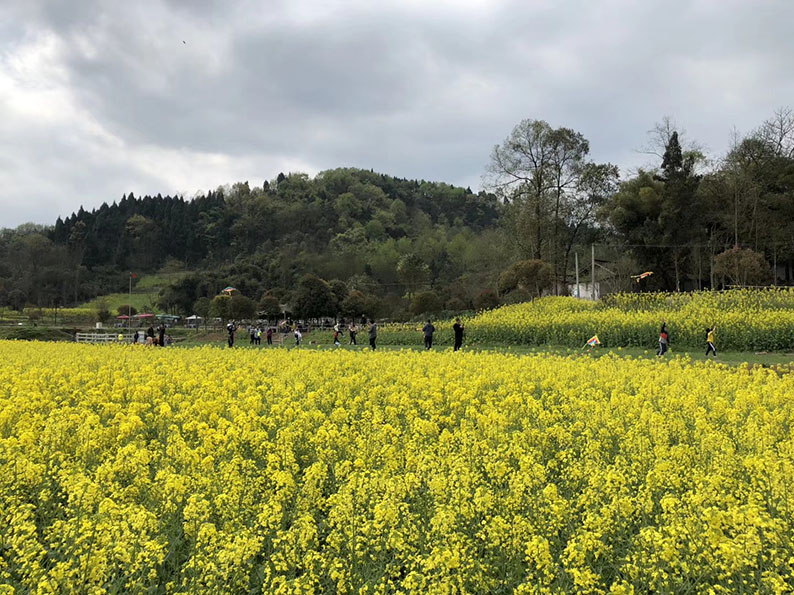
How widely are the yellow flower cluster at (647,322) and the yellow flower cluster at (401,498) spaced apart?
38.5 ft

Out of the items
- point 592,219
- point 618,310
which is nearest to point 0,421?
point 618,310

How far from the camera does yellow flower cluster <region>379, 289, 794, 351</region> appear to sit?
1753cm

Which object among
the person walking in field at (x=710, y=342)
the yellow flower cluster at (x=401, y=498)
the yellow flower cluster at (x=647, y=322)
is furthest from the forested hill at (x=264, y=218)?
the yellow flower cluster at (x=401, y=498)

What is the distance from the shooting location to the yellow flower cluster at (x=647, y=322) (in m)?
17.5

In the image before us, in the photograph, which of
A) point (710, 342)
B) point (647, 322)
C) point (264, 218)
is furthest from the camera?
point (264, 218)

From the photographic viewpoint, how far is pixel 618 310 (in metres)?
23.2

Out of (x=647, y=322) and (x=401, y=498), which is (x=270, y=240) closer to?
(x=647, y=322)

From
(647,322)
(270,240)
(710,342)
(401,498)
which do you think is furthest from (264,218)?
(401,498)

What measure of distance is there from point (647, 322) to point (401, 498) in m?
18.1

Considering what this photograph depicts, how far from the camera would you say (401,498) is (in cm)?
367

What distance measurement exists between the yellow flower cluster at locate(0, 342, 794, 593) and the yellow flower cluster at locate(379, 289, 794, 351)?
38.5 feet

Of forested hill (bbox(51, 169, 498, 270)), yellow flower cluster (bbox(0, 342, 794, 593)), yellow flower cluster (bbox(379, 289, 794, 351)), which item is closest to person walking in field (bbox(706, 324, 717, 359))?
yellow flower cluster (bbox(379, 289, 794, 351))

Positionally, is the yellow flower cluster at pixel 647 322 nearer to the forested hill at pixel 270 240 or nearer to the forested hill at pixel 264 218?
the forested hill at pixel 270 240

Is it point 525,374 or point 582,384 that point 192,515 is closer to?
point 582,384
